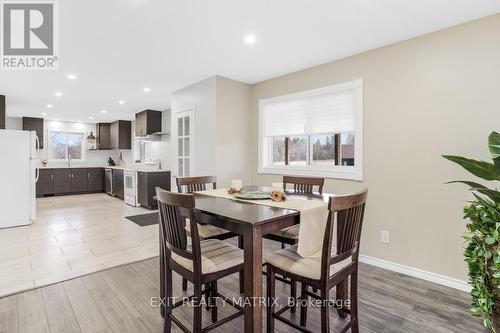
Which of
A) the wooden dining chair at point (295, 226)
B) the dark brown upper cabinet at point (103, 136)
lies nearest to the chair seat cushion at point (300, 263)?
the wooden dining chair at point (295, 226)

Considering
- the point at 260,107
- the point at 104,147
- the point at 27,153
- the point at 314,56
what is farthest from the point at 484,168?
the point at 104,147

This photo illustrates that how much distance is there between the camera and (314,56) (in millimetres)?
3123

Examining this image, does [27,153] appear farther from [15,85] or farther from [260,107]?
[260,107]

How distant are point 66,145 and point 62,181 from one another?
1.35m

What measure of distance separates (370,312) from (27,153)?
18.4 feet

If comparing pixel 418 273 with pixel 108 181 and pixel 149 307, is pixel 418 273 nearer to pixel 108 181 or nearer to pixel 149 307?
pixel 149 307

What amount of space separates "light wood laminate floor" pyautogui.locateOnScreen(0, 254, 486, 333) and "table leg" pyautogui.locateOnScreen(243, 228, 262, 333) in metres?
0.56

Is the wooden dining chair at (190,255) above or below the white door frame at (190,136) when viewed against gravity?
below

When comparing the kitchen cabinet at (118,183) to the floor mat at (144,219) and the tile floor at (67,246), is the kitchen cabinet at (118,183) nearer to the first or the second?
the tile floor at (67,246)

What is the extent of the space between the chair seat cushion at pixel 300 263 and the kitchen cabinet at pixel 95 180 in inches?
332

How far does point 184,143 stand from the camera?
181 inches

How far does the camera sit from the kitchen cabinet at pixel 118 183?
23.1 feet

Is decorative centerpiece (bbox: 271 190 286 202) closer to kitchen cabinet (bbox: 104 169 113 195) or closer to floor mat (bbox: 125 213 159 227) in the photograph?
floor mat (bbox: 125 213 159 227)

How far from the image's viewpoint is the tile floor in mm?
2639
